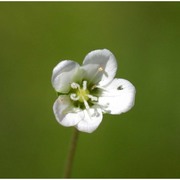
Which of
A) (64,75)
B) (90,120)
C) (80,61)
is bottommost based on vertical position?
(90,120)

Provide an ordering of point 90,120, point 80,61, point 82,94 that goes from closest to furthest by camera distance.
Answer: point 90,120, point 82,94, point 80,61

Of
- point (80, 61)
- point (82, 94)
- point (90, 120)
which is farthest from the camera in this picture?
point (80, 61)

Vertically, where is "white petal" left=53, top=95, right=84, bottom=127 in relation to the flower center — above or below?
below

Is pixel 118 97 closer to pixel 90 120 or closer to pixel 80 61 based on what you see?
pixel 90 120

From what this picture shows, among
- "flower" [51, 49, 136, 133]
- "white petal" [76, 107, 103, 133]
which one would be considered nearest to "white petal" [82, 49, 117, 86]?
"flower" [51, 49, 136, 133]

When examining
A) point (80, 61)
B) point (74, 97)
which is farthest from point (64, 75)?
point (80, 61)

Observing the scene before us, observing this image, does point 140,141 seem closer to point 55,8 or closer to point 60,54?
point 60,54

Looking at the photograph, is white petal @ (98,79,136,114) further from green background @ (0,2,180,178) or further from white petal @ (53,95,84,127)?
green background @ (0,2,180,178)
